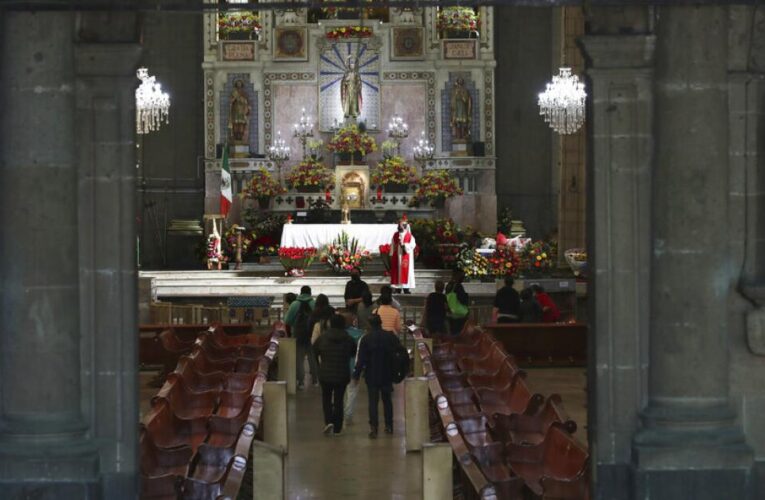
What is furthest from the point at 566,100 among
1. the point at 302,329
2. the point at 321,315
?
the point at 321,315

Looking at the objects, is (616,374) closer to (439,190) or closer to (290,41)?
(439,190)

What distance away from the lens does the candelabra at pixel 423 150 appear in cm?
3675

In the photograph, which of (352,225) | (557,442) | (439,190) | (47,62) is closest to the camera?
(47,62)

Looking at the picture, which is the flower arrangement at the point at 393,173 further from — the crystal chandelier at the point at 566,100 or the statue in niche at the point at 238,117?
the crystal chandelier at the point at 566,100

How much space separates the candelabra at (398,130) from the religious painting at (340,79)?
479mm

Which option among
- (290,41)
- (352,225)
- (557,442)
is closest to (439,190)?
(352,225)

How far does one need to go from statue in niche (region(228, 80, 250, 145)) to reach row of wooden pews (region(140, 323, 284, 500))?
19345mm

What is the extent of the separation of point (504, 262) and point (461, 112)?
376 inches

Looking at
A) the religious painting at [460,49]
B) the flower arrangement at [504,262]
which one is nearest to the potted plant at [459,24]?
the religious painting at [460,49]

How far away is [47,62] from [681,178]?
14.8 ft

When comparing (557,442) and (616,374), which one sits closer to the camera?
(616,374)

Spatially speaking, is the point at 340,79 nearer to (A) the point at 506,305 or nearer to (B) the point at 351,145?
(B) the point at 351,145

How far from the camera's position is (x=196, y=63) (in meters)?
38.7

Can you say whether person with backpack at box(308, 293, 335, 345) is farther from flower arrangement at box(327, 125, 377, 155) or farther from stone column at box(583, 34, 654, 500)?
flower arrangement at box(327, 125, 377, 155)
